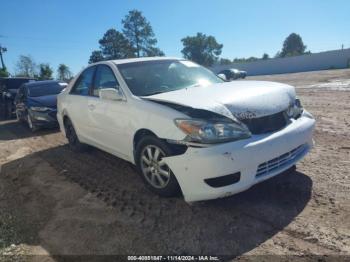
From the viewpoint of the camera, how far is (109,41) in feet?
259

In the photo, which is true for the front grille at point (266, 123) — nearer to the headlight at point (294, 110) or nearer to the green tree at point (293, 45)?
the headlight at point (294, 110)

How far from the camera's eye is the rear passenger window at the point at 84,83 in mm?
5258

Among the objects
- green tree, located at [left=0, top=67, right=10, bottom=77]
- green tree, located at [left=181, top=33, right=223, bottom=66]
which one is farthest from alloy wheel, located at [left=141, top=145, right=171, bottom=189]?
green tree, located at [left=181, top=33, right=223, bottom=66]

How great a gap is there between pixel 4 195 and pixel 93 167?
1.35 metres

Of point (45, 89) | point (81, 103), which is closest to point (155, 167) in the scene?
point (81, 103)

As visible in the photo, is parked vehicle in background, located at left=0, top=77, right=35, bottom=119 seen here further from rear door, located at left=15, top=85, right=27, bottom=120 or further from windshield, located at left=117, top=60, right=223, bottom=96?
windshield, located at left=117, top=60, right=223, bottom=96

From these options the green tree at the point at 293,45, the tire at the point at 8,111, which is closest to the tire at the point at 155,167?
the tire at the point at 8,111

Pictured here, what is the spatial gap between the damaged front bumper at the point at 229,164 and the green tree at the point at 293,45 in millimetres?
97091

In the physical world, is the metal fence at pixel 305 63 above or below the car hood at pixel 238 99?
above

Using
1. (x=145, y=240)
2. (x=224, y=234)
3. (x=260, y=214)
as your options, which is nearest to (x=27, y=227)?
(x=145, y=240)

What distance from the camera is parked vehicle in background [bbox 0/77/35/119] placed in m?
13.3

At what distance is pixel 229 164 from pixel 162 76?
2000 millimetres

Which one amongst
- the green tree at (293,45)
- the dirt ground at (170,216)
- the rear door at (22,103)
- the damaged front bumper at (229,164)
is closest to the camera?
the dirt ground at (170,216)

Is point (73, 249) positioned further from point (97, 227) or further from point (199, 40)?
point (199, 40)
